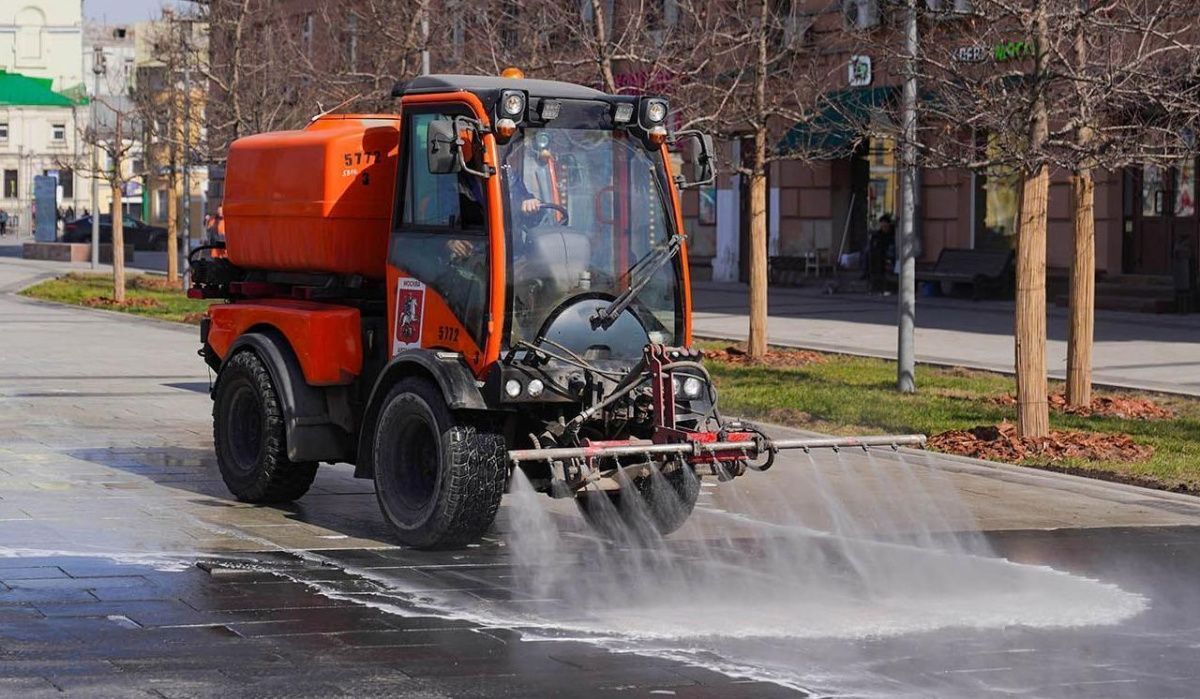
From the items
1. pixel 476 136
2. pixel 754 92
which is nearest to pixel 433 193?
pixel 476 136

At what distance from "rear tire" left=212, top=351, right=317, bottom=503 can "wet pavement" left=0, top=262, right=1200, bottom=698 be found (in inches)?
7.8

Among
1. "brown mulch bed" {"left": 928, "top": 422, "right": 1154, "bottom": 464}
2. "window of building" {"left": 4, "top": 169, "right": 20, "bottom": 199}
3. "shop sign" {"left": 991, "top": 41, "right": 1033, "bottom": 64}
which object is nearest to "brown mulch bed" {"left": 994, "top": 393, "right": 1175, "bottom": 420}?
"brown mulch bed" {"left": 928, "top": 422, "right": 1154, "bottom": 464}

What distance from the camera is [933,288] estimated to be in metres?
33.7

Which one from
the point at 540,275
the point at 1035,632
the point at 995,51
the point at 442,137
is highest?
the point at 995,51

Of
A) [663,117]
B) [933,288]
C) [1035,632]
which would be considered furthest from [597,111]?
[933,288]

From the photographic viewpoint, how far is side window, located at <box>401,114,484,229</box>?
1047cm

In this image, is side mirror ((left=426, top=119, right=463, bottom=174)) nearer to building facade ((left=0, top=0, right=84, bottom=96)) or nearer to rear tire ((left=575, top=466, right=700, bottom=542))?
rear tire ((left=575, top=466, right=700, bottom=542))

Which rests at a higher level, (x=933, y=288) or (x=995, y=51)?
(x=995, y=51)

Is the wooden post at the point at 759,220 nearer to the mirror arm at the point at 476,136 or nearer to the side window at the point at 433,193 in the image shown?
the side window at the point at 433,193

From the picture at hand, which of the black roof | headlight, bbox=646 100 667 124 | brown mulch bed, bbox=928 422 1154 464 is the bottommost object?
brown mulch bed, bbox=928 422 1154 464

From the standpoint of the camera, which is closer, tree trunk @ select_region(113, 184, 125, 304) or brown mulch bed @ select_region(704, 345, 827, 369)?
brown mulch bed @ select_region(704, 345, 827, 369)

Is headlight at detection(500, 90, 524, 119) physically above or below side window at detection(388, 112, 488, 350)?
above

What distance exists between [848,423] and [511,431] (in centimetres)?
611

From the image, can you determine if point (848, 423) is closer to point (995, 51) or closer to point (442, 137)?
point (995, 51)
